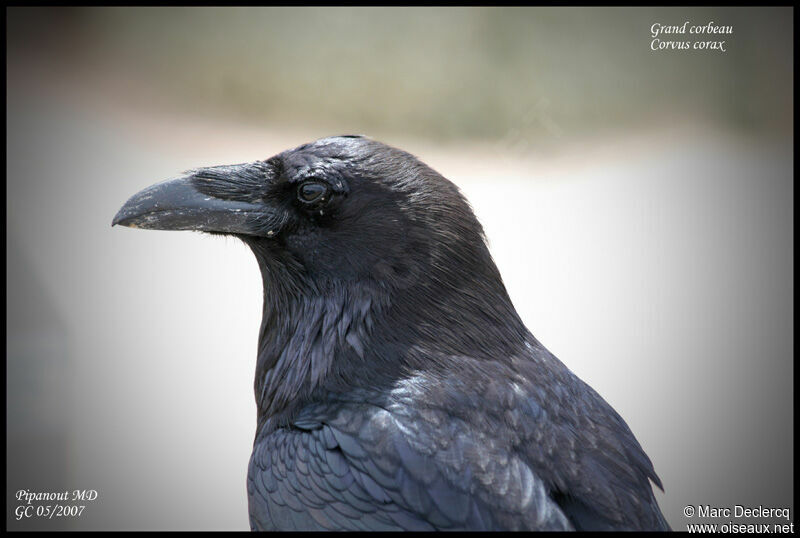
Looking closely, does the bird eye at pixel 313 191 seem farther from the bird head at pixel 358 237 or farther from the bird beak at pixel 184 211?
the bird beak at pixel 184 211

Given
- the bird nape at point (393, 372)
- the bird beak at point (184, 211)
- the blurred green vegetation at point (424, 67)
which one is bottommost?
the bird nape at point (393, 372)

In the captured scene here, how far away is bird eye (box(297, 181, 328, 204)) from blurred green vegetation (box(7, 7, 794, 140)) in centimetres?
413

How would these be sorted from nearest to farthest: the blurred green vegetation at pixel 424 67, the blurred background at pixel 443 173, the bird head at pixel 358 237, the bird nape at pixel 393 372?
the bird nape at pixel 393 372 → the bird head at pixel 358 237 → the blurred background at pixel 443 173 → the blurred green vegetation at pixel 424 67

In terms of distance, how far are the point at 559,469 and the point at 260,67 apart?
5.18 metres

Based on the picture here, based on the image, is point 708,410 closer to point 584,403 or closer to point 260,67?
point 584,403

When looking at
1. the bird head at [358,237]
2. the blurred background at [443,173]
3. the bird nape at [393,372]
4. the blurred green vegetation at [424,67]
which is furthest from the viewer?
the blurred green vegetation at [424,67]

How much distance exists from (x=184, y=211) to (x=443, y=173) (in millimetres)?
4129

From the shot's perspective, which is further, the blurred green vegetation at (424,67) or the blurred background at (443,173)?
the blurred green vegetation at (424,67)

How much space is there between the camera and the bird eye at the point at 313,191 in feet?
7.77

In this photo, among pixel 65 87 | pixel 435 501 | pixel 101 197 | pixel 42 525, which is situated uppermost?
pixel 65 87

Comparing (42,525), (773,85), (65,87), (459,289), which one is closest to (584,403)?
(459,289)

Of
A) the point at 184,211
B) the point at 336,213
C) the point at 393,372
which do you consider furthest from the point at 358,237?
the point at 184,211

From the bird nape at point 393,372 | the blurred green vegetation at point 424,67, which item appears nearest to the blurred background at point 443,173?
the blurred green vegetation at point 424,67

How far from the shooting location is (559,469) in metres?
2.05
